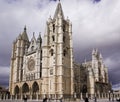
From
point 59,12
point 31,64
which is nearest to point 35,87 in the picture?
point 31,64

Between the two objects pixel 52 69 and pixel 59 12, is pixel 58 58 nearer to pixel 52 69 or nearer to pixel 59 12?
pixel 52 69

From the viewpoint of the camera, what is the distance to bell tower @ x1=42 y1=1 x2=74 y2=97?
53.1 m

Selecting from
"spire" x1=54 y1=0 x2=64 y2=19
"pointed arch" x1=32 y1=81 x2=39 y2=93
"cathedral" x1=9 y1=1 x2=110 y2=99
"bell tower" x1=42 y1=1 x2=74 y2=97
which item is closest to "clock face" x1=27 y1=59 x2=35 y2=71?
"cathedral" x1=9 y1=1 x2=110 y2=99

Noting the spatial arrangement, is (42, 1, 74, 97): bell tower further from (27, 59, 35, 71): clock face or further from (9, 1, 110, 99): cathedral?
(27, 59, 35, 71): clock face

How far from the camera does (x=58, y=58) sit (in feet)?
181

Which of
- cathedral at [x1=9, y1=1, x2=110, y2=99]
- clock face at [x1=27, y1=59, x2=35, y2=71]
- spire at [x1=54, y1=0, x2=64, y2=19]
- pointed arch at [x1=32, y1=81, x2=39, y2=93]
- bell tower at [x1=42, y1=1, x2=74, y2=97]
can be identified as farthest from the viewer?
clock face at [x1=27, y1=59, x2=35, y2=71]

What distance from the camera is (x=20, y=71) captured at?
65812 millimetres

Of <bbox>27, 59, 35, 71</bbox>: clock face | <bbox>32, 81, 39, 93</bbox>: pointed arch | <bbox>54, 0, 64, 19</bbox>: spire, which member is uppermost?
<bbox>54, 0, 64, 19</bbox>: spire

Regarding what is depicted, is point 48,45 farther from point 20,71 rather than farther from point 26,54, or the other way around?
point 20,71

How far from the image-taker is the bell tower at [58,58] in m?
53.1

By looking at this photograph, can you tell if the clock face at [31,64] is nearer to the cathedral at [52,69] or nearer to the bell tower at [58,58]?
the cathedral at [52,69]

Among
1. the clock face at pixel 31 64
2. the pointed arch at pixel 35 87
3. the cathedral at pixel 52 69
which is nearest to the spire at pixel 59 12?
the cathedral at pixel 52 69

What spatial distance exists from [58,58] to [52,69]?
133 inches

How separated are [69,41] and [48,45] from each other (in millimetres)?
6600
